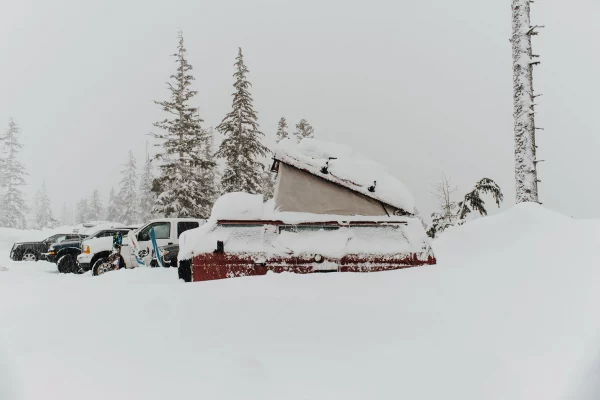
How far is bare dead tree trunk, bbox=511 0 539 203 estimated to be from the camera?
8.38 meters

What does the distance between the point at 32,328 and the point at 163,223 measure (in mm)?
8873

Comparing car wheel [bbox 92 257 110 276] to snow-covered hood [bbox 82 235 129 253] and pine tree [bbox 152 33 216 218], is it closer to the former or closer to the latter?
snow-covered hood [bbox 82 235 129 253]

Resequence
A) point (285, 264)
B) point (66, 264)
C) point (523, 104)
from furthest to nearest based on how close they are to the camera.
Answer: point (66, 264) < point (523, 104) < point (285, 264)

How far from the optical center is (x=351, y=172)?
5.99 metres

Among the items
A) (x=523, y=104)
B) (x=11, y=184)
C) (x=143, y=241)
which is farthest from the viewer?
(x=11, y=184)

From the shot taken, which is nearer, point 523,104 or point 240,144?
point 523,104

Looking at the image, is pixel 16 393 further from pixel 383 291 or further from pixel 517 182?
pixel 517 182

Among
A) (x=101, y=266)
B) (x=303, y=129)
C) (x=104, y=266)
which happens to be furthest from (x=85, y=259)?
(x=303, y=129)

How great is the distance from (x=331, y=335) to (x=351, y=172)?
3.48m

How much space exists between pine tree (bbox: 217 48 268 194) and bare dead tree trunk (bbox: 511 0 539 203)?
1717cm

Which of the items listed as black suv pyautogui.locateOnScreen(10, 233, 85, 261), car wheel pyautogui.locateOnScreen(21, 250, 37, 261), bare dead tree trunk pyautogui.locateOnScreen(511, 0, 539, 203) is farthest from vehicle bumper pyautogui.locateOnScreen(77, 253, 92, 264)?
bare dead tree trunk pyautogui.locateOnScreen(511, 0, 539, 203)

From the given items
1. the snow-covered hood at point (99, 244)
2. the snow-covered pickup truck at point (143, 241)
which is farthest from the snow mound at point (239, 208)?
the snow-covered hood at point (99, 244)

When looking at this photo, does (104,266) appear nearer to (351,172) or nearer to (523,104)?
(351,172)

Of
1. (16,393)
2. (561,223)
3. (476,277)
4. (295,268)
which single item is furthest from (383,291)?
(16,393)
